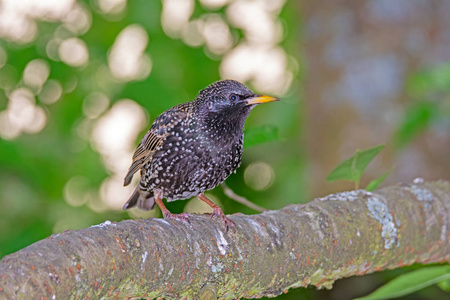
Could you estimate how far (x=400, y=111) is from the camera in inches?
197

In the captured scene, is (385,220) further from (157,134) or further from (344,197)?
(157,134)

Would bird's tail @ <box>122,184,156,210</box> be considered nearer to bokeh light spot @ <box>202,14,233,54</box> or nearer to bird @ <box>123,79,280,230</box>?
bird @ <box>123,79,280,230</box>

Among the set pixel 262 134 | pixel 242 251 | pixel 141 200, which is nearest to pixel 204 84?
pixel 141 200

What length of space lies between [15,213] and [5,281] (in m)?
4.29

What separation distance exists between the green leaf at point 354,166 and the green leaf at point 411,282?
953 millimetres

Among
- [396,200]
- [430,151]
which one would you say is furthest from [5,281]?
[430,151]

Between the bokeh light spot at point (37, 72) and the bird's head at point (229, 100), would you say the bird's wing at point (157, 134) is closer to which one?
the bird's head at point (229, 100)

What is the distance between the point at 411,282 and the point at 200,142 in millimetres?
1841

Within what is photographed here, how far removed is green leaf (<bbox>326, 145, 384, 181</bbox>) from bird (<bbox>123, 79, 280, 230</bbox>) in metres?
0.69

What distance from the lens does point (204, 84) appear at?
6332mm

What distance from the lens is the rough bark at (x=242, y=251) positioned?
1.99 metres

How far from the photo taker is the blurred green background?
5055 millimetres

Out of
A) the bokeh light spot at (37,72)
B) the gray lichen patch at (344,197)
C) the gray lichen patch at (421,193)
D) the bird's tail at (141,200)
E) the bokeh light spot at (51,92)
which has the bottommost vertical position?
the bird's tail at (141,200)

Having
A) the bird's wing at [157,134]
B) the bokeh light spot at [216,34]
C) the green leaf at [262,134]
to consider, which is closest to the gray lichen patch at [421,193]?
the green leaf at [262,134]
